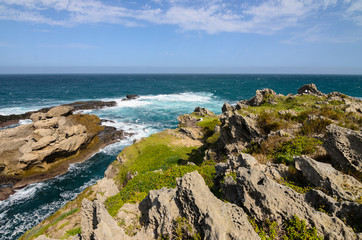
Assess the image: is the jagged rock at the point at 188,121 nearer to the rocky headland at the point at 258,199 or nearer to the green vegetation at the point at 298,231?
the rocky headland at the point at 258,199

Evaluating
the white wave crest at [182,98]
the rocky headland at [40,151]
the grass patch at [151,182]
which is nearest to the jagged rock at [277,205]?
the grass patch at [151,182]

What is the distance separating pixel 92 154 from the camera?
117 feet

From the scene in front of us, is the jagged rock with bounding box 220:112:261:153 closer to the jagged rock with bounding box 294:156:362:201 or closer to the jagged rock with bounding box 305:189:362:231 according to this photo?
the jagged rock with bounding box 294:156:362:201

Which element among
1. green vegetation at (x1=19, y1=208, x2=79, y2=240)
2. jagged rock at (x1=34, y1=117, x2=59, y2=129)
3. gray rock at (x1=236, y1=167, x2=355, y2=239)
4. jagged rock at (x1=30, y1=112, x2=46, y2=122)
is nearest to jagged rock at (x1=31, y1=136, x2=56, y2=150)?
jagged rock at (x1=34, y1=117, x2=59, y2=129)

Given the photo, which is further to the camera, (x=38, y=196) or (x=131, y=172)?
(x=38, y=196)

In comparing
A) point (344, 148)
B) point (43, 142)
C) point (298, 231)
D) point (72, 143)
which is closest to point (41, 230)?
point (298, 231)

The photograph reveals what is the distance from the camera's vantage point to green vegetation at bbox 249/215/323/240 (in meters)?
5.57

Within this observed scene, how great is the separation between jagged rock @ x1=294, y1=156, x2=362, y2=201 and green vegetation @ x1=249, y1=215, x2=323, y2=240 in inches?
104

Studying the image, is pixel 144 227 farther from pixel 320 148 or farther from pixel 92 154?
pixel 92 154

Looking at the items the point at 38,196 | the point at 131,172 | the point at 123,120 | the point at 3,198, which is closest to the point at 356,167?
the point at 131,172

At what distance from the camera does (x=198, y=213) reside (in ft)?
22.1

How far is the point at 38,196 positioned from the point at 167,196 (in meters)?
26.2

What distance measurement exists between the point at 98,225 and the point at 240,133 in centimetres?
1419

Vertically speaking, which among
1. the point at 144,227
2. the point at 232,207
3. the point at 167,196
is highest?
the point at 232,207
